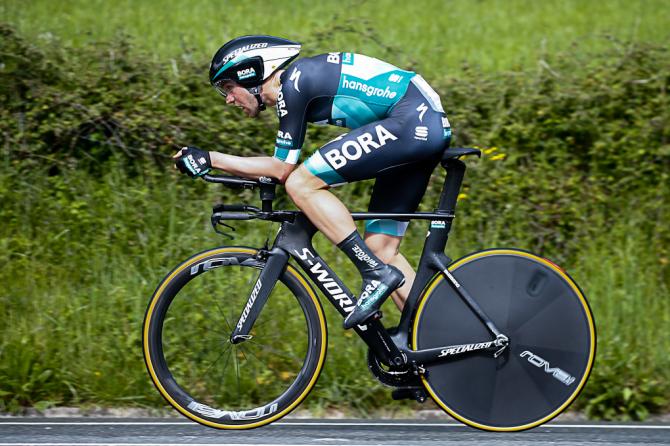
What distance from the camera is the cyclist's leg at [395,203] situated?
4953 millimetres

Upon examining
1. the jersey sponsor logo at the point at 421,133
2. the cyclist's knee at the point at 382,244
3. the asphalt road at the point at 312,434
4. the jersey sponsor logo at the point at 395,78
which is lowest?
the asphalt road at the point at 312,434

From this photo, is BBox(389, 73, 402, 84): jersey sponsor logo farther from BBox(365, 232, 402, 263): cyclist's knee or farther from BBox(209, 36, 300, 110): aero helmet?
BBox(365, 232, 402, 263): cyclist's knee

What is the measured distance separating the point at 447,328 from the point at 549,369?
528 mm

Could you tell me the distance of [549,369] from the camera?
4.90 metres

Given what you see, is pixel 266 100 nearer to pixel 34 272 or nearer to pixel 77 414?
pixel 77 414

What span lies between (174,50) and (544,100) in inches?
143

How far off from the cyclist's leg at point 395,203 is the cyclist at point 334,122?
13 cm

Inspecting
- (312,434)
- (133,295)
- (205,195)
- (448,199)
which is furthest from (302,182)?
(205,195)

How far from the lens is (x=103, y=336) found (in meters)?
6.17

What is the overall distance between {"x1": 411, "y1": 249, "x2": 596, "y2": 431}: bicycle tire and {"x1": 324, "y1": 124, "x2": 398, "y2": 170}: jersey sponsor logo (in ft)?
2.36

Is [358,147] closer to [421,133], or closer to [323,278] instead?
[421,133]

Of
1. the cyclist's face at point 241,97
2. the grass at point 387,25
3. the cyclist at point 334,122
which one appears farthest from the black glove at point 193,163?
the grass at point 387,25

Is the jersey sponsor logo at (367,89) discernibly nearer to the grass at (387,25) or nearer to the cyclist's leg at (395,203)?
the cyclist's leg at (395,203)

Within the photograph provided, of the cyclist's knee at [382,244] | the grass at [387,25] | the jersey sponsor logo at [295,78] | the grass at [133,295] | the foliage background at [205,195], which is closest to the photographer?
the jersey sponsor logo at [295,78]
